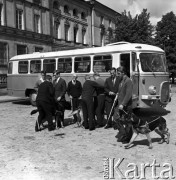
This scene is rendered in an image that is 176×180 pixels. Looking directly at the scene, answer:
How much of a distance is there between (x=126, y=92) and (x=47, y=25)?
28.6 meters

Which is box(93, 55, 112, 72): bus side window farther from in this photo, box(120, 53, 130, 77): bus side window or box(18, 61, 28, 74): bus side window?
box(18, 61, 28, 74): bus side window

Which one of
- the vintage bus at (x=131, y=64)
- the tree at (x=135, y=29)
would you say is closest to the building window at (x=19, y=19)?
the tree at (x=135, y=29)

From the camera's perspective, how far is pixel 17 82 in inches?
651

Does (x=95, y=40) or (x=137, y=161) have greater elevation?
(x=95, y=40)

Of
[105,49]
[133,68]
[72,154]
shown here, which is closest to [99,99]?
[133,68]

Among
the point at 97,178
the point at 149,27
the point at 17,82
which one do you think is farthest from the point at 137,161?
the point at 149,27

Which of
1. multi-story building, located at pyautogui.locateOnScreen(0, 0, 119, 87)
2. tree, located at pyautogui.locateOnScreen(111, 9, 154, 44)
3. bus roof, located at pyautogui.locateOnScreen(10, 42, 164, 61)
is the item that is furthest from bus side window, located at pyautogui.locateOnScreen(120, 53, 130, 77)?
tree, located at pyautogui.locateOnScreen(111, 9, 154, 44)

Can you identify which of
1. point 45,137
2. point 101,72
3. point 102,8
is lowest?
point 45,137

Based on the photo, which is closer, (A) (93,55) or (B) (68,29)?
(A) (93,55)

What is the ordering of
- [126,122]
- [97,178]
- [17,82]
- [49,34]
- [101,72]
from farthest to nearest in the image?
[49,34] < [17,82] < [101,72] < [126,122] < [97,178]

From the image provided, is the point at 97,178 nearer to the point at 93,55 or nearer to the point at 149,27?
the point at 93,55

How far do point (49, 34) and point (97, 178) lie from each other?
31.2m

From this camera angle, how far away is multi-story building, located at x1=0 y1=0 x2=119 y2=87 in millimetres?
28516

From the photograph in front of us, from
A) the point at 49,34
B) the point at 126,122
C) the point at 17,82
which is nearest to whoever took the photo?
the point at 126,122
